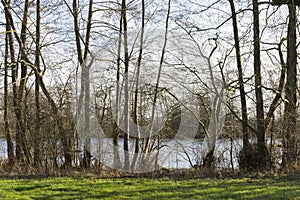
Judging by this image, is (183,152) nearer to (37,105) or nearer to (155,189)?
(155,189)

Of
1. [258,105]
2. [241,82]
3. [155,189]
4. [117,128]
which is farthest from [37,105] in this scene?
[258,105]

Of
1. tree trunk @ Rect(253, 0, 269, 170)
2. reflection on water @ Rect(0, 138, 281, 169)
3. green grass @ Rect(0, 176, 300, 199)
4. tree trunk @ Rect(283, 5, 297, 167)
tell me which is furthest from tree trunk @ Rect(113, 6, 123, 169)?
tree trunk @ Rect(283, 5, 297, 167)

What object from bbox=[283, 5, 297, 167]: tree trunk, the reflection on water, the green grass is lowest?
the green grass

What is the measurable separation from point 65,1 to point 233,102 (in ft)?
18.2

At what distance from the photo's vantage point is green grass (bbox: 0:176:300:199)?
241 inches

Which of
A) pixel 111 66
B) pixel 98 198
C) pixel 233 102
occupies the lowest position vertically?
pixel 98 198

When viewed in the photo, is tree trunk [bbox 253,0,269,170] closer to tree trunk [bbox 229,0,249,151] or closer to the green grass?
tree trunk [bbox 229,0,249,151]

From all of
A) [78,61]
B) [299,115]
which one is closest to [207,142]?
[299,115]

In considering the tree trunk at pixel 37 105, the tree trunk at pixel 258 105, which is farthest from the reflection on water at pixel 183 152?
the tree trunk at pixel 37 105

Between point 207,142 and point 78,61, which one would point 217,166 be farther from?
point 78,61

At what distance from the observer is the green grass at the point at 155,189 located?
6.12 meters

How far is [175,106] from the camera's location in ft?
36.7

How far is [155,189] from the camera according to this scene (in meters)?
6.80

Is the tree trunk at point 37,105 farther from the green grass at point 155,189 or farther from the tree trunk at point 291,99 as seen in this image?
the tree trunk at point 291,99
